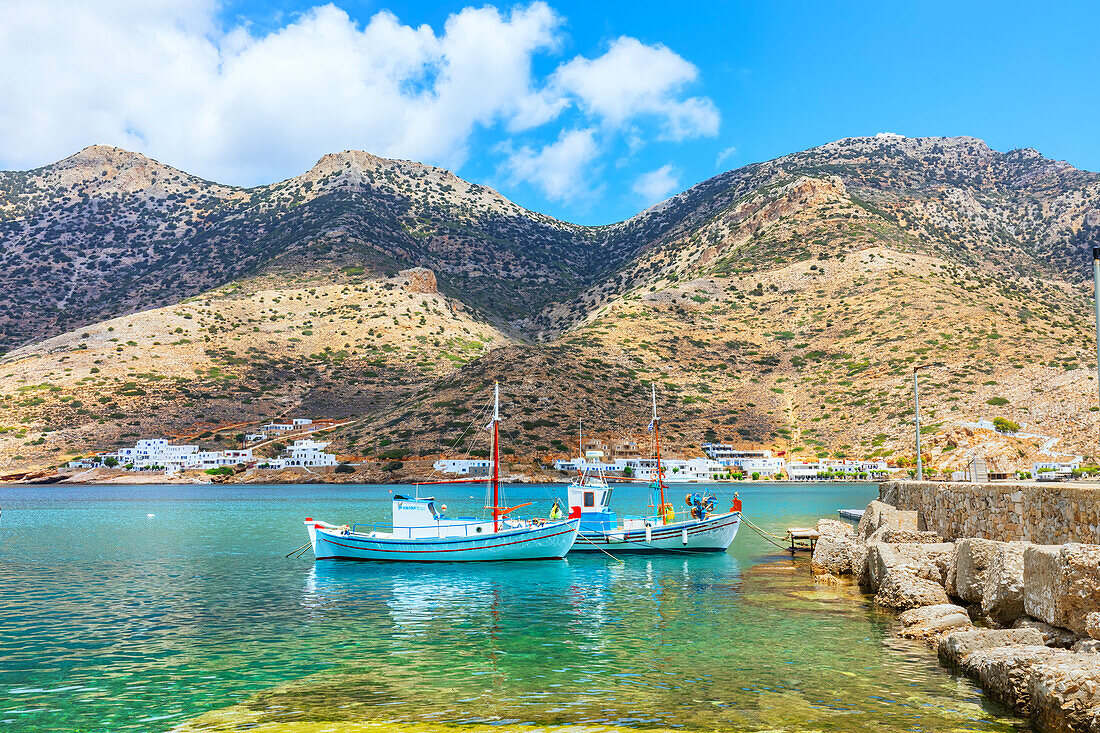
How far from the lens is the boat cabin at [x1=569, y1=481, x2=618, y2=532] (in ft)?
141

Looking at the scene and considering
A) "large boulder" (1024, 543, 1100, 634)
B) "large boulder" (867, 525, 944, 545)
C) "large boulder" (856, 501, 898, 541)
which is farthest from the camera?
"large boulder" (856, 501, 898, 541)

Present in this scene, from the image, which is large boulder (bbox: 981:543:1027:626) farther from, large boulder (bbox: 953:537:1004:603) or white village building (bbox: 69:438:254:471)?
white village building (bbox: 69:438:254:471)

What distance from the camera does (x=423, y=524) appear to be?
3894cm

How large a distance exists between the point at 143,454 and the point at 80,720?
107601 mm

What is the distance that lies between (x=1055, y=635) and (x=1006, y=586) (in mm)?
2331

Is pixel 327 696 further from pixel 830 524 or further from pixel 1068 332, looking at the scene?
pixel 1068 332

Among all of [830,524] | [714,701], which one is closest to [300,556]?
[830,524]

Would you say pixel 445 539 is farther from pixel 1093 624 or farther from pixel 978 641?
pixel 1093 624

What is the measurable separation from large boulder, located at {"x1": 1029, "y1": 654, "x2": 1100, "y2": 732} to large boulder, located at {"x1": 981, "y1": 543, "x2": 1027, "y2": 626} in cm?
438

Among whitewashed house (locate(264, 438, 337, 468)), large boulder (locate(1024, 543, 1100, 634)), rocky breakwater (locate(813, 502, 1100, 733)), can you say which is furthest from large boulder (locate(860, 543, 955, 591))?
whitewashed house (locate(264, 438, 337, 468))

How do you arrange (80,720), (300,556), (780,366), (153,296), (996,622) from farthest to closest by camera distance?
(153,296)
(780,366)
(300,556)
(996,622)
(80,720)

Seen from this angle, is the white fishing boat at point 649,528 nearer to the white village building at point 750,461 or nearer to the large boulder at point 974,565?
the large boulder at point 974,565

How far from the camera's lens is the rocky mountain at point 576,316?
103 metres

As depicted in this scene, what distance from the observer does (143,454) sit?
109 m
